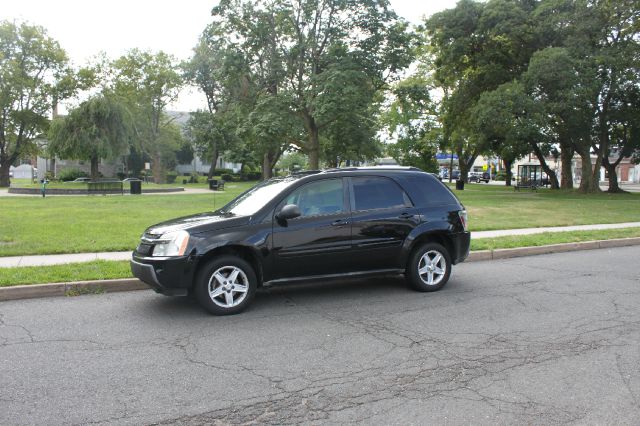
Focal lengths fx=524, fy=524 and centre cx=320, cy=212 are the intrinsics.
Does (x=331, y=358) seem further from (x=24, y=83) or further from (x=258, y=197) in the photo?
(x=24, y=83)

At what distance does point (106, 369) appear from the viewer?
4.42 metres

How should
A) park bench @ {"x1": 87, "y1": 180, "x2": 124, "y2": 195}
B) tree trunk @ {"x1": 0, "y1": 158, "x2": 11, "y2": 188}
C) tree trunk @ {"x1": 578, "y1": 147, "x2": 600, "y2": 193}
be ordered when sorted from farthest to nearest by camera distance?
tree trunk @ {"x1": 0, "y1": 158, "x2": 11, "y2": 188} → tree trunk @ {"x1": 578, "y1": 147, "x2": 600, "y2": 193} → park bench @ {"x1": 87, "y1": 180, "x2": 124, "y2": 195}

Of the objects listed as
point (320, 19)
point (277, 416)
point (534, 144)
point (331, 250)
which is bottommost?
point (277, 416)

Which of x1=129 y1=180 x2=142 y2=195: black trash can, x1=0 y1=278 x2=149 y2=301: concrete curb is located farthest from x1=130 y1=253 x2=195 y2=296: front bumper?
x1=129 y1=180 x2=142 y2=195: black trash can

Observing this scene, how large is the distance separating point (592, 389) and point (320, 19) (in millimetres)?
27709

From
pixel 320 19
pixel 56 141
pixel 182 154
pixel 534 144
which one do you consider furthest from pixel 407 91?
pixel 182 154

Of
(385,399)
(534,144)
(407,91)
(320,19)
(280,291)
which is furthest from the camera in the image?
(534,144)

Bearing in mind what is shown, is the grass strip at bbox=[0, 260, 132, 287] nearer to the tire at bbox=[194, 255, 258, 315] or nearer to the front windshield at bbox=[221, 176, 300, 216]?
the front windshield at bbox=[221, 176, 300, 216]

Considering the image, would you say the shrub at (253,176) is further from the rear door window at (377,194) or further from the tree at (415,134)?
the rear door window at (377,194)

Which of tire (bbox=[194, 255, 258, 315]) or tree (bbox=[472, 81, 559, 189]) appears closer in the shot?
tire (bbox=[194, 255, 258, 315])

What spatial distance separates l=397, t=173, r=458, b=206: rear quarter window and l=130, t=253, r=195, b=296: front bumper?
327 cm

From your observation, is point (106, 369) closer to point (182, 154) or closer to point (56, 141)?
point (56, 141)

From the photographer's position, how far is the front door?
6.46 meters

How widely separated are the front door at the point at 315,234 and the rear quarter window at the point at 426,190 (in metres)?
1.09
